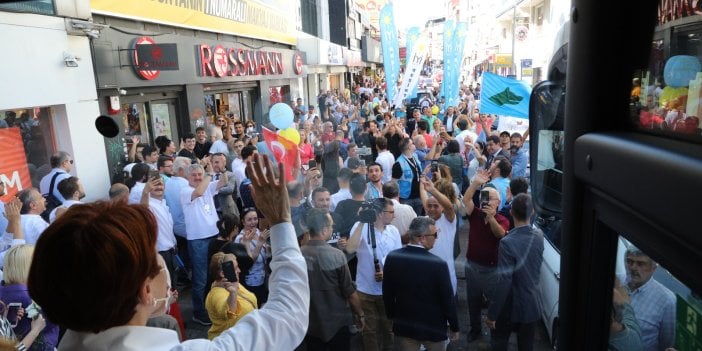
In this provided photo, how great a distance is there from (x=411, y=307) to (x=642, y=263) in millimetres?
3067

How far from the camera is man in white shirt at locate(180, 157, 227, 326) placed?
5305 millimetres

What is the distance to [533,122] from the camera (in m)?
1.85

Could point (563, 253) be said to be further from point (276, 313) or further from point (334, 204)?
point (334, 204)

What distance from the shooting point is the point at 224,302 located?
11.0 feet

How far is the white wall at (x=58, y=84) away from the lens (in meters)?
6.46

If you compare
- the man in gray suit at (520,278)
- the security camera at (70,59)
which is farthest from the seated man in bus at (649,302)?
the security camera at (70,59)

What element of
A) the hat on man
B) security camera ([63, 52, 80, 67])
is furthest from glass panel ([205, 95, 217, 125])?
the hat on man

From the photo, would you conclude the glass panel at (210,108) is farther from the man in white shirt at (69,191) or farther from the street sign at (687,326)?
the street sign at (687,326)

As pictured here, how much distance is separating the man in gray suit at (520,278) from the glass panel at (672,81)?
307 cm

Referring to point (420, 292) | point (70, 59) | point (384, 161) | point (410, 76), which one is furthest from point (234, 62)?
point (420, 292)

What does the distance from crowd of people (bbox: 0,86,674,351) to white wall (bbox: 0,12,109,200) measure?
3.62 feet

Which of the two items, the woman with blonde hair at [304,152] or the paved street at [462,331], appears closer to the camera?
the paved street at [462,331]

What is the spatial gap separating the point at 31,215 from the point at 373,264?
313 cm

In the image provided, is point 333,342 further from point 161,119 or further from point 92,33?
point 161,119
